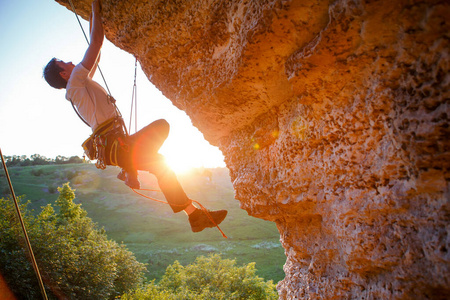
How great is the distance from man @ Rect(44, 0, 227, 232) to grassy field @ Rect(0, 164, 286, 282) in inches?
1016

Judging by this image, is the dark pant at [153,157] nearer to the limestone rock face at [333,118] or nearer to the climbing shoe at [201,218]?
the climbing shoe at [201,218]

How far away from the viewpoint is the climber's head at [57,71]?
3.14m

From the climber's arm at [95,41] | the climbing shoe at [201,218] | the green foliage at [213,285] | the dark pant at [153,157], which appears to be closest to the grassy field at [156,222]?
the green foliage at [213,285]

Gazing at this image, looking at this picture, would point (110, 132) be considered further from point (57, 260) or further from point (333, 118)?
point (57, 260)

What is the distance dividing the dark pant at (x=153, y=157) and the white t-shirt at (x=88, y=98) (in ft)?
1.41

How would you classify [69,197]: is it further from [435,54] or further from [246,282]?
[435,54]

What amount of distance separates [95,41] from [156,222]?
141 feet

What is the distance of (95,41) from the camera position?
10.4 ft

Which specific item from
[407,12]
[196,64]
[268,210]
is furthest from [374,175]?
[196,64]

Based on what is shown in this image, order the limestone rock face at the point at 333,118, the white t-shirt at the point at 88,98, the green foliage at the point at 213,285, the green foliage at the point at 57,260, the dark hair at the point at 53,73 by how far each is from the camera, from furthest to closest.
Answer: the green foliage at the point at 213,285
the green foliage at the point at 57,260
the dark hair at the point at 53,73
the white t-shirt at the point at 88,98
the limestone rock face at the point at 333,118

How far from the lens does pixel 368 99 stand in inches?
67.8

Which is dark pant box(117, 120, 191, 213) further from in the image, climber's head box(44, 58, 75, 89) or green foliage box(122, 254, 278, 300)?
green foliage box(122, 254, 278, 300)

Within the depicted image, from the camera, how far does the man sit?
3.05 meters

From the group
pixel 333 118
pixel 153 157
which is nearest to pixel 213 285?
pixel 153 157
